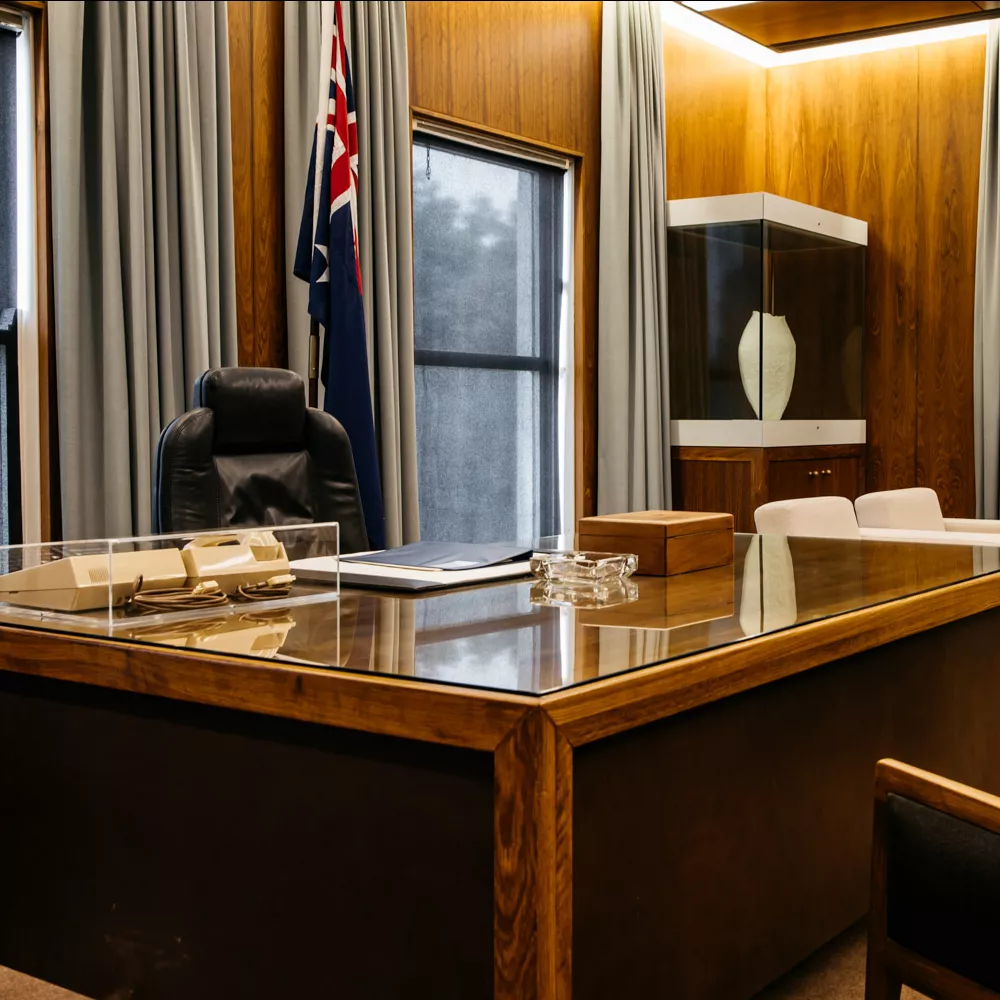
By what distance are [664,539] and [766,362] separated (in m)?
3.85

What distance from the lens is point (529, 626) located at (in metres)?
1.59

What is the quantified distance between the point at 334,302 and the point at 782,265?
271cm

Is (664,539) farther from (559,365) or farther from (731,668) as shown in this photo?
(559,365)

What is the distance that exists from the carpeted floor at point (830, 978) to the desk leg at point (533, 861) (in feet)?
3.04

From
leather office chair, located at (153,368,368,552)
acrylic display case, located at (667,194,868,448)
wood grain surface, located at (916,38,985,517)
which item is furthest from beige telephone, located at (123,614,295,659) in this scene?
wood grain surface, located at (916,38,985,517)

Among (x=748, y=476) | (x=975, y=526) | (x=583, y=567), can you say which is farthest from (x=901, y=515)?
(x=583, y=567)

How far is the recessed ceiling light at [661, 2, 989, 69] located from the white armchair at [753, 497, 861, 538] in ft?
10.3

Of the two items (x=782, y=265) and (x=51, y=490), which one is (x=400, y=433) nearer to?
(x=51, y=490)

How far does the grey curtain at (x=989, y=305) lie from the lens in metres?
6.04

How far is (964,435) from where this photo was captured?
6.44 metres

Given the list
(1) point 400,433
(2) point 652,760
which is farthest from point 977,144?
(2) point 652,760

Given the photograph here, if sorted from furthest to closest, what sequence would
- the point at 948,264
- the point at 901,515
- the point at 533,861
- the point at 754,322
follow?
the point at 948,264, the point at 754,322, the point at 901,515, the point at 533,861

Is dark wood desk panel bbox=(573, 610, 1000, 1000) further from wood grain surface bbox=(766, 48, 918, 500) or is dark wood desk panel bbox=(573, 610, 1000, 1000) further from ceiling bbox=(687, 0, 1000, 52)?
wood grain surface bbox=(766, 48, 918, 500)

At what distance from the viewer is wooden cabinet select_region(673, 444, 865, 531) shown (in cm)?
586
